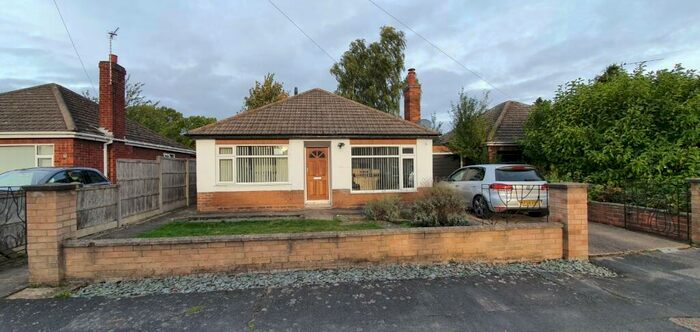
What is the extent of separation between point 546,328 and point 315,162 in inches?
403

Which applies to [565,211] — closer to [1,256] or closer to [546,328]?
[546,328]

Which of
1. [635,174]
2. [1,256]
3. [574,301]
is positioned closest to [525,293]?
[574,301]

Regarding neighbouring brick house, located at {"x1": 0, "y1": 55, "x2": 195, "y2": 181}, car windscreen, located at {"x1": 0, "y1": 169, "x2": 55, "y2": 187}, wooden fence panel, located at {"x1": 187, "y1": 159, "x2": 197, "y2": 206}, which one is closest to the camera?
car windscreen, located at {"x1": 0, "y1": 169, "x2": 55, "y2": 187}

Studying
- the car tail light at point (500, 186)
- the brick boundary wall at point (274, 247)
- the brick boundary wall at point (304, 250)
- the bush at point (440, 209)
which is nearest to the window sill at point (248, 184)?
the bush at point (440, 209)

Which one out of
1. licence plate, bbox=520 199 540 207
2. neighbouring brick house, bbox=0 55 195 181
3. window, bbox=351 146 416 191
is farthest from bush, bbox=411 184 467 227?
neighbouring brick house, bbox=0 55 195 181

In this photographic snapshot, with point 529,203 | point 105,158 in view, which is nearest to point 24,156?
point 105,158

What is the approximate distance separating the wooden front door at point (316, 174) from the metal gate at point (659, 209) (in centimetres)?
867

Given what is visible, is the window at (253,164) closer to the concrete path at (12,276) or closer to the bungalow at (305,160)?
the bungalow at (305,160)

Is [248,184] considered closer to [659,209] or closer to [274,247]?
[274,247]

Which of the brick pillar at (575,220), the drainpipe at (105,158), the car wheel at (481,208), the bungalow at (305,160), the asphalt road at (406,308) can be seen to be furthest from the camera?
the drainpipe at (105,158)

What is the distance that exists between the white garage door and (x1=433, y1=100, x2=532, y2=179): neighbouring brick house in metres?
14.8

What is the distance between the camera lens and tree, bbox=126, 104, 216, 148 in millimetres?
33606

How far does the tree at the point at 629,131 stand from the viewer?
379 inches

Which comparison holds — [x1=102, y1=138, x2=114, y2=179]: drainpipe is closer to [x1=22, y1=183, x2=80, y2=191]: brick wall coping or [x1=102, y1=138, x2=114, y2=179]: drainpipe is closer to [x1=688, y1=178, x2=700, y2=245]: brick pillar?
[x1=22, y1=183, x2=80, y2=191]: brick wall coping
